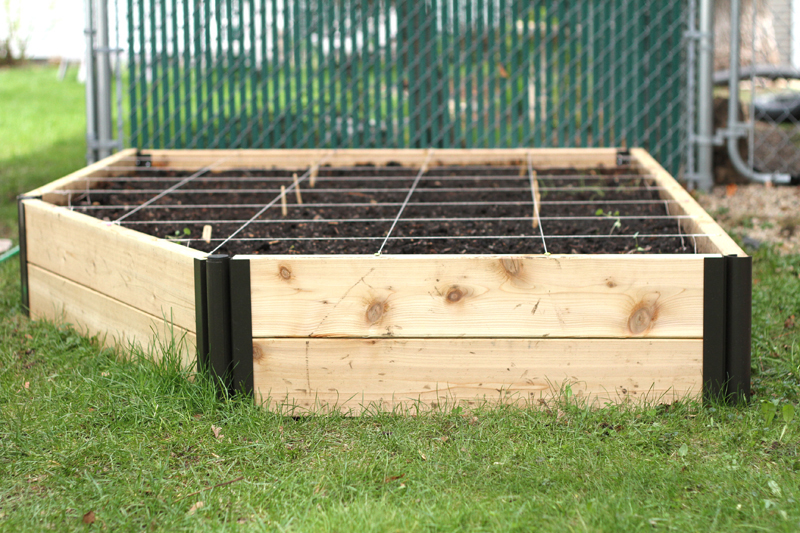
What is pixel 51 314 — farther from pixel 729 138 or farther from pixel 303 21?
pixel 729 138

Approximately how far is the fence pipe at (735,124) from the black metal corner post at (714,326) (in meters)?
3.07

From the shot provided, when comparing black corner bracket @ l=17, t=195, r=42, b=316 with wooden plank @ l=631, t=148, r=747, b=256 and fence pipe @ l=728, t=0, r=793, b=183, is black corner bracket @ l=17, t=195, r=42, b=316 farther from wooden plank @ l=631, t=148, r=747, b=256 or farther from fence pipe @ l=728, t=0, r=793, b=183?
fence pipe @ l=728, t=0, r=793, b=183

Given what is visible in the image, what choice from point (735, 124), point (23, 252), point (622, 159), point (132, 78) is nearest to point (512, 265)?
point (23, 252)

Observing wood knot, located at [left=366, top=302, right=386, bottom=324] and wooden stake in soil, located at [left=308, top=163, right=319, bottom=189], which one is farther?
wooden stake in soil, located at [left=308, top=163, right=319, bottom=189]

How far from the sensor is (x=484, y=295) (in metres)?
2.32

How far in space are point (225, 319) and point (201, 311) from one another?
81mm

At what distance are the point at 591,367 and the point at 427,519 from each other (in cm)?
77

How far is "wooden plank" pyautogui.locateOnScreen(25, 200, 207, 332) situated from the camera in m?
2.49

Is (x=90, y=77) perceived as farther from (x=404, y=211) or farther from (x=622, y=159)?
(x=622, y=159)

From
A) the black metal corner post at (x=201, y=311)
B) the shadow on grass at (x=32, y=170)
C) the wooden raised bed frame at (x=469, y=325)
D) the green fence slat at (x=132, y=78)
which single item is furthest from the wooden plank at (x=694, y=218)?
the shadow on grass at (x=32, y=170)

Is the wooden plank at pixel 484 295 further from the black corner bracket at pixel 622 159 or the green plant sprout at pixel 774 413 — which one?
the black corner bracket at pixel 622 159

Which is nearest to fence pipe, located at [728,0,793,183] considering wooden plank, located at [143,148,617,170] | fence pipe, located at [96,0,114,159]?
wooden plank, located at [143,148,617,170]

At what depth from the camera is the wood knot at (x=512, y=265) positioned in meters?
2.30

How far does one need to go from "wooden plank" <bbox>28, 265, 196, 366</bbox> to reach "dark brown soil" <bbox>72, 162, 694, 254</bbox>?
326 mm
